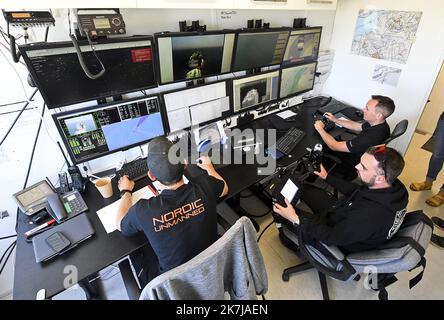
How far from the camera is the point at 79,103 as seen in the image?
1381 mm

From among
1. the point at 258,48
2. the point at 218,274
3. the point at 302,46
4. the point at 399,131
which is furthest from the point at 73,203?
the point at 399,131

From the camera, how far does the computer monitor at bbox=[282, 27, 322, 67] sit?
2.19 meters

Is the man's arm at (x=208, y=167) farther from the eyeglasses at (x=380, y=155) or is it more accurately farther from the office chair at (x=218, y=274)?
the eyeglasses at (x=380, y=155)

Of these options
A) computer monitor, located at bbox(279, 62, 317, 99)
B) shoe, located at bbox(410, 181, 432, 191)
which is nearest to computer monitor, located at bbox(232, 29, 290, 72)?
computer monitor, located at bbox(279, 62, 317, 99)

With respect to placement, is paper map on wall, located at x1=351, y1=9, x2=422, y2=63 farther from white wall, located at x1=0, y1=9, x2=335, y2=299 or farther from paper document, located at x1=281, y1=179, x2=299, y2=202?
paper document, located at x1=281, y1=179, x2=299, y2=202

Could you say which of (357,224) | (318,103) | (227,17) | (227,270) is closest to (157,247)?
(227,270)

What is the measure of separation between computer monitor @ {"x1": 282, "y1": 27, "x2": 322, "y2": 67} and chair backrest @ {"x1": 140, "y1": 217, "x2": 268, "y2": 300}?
185 cm

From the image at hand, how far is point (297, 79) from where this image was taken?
2457 mm

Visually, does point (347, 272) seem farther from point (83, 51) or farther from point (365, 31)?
point (365, 31)

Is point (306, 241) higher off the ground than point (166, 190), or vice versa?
point (166, 190)

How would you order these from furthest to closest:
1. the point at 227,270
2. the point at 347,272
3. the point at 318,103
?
the point at 318,103 < the point at 347,272 < the point at 227,270

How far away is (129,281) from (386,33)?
302cm

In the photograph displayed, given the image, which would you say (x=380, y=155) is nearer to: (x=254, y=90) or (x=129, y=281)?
(x=254, y=90)
